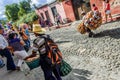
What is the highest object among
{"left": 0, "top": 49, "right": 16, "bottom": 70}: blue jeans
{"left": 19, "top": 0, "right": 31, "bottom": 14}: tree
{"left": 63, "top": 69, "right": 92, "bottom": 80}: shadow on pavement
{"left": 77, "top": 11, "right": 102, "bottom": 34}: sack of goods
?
{"left": 19, "top": 0, "right": 31, "bottom": 14}: tree

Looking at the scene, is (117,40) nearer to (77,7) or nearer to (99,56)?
(99,56)

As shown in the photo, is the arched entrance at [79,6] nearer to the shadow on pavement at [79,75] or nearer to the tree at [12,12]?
the shadow on pavement at [79,75]

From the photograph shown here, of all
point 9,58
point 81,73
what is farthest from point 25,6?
point 81,73

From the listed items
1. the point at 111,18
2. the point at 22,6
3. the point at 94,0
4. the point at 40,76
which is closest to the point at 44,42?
the point at 40,76

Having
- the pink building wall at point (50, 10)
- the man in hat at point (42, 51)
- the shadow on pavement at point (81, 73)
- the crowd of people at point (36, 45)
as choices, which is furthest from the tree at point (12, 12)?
the man in hat at point (42, 51)

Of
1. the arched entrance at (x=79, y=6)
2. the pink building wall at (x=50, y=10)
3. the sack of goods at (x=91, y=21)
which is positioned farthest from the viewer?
the pink building wall at (x=50, y=10)

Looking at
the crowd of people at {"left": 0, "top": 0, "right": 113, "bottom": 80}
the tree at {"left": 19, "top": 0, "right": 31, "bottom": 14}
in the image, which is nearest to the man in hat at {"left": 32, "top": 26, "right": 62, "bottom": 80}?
the crowd of people at {"left": 0, "top": 0, "right": 113, "bottom": 80}

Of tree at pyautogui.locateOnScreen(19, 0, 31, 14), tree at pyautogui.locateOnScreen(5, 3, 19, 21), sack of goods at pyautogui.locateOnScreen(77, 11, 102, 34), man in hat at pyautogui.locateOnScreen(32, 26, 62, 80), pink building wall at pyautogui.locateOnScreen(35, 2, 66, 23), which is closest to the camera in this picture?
man in hat at pyautogui.locateOnScreen(32, 26, 62, 80)

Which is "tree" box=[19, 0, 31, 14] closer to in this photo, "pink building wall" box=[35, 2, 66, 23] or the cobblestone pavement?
"pink building wall" box=[35, 2, 66, 23]

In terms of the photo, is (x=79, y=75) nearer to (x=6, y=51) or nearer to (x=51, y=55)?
(x=51, y=55)

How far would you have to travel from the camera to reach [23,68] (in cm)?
779

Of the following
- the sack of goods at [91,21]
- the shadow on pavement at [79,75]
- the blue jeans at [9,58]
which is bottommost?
the shadow on pavement at [79,75]

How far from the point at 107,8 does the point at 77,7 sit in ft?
25.3

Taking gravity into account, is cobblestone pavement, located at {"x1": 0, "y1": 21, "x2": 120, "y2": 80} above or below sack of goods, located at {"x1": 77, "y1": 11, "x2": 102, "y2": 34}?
below
